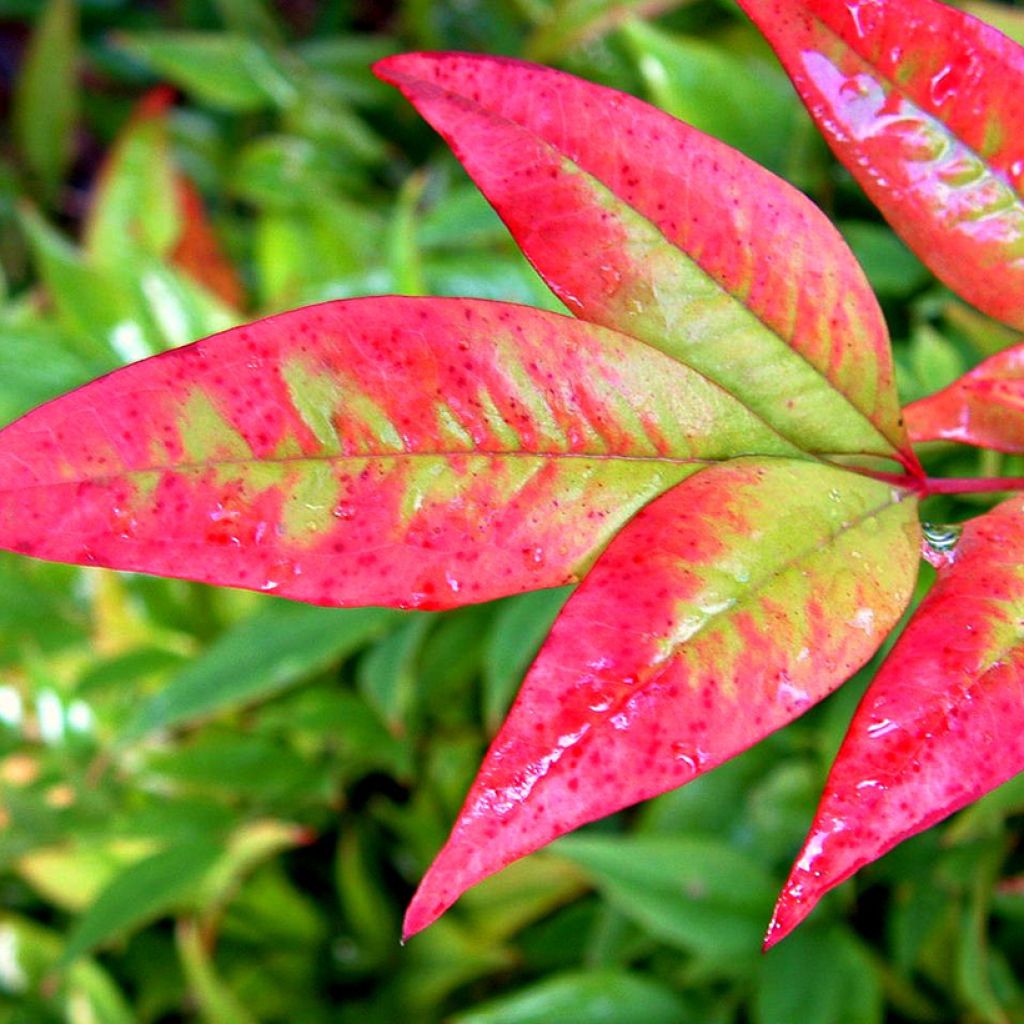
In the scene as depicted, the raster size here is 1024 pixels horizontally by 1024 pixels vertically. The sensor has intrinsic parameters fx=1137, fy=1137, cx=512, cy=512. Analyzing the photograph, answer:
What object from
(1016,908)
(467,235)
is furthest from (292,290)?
(1016,908)

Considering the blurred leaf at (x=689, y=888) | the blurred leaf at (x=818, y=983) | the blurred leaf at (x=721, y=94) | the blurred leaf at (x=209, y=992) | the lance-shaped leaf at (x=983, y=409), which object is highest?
the lance-shaped leaf at (x=983, y=409)

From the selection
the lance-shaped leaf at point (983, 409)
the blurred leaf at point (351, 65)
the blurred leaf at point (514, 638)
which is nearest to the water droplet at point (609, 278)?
the lance-shaped leaf at point (983, 409)

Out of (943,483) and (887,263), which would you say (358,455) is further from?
(887,263)

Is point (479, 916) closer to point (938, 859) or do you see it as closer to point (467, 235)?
point (938, 859)

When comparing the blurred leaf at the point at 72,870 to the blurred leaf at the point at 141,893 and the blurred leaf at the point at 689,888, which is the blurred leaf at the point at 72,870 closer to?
the blurred leaf at the point at 141,893

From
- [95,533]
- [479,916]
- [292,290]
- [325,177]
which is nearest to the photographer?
[95,533]

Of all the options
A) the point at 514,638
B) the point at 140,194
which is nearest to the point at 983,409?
the point at 514,638
